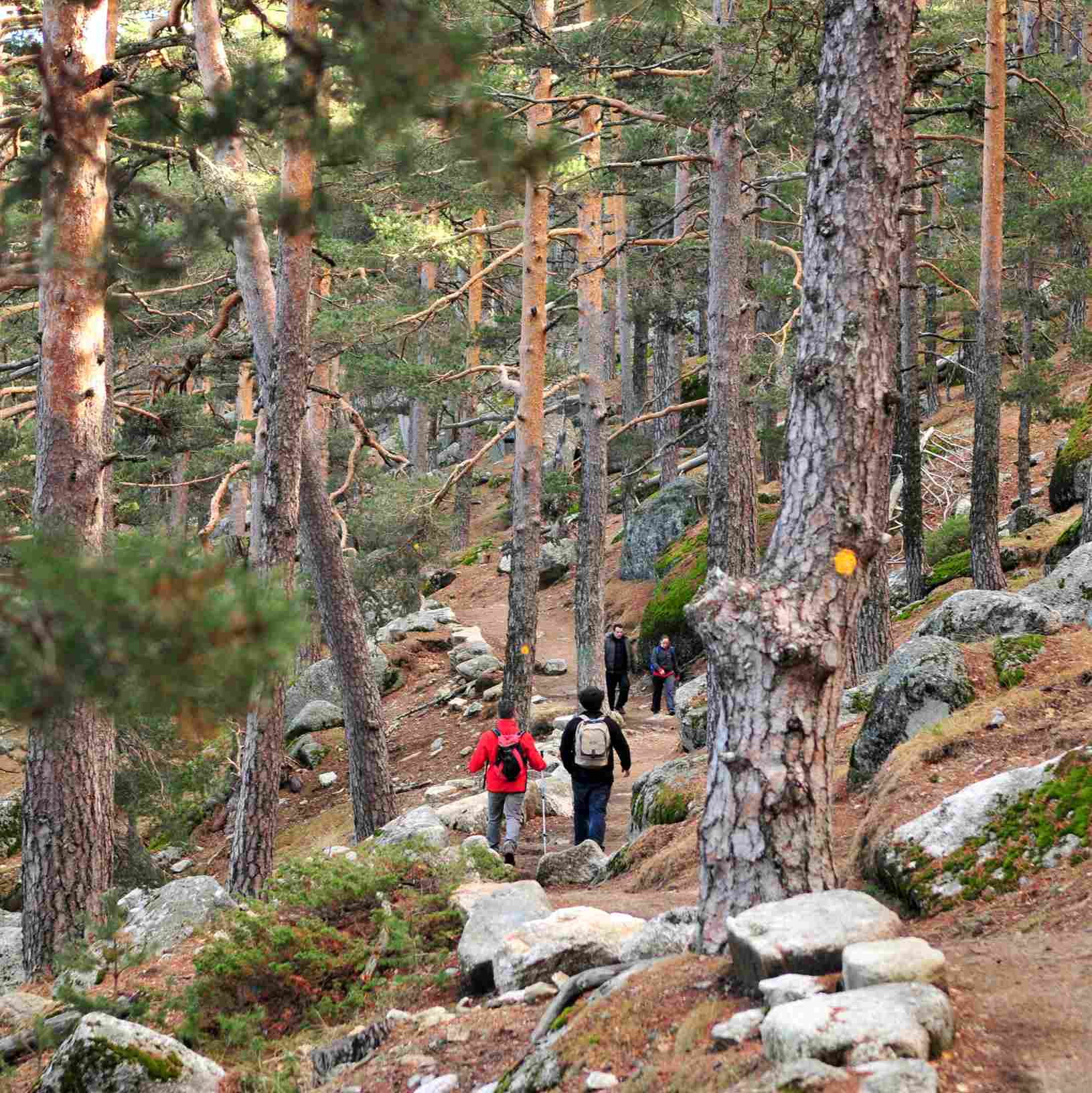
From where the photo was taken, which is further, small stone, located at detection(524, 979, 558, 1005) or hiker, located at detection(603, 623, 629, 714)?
hiker, located at detection(603, 623, 629, 714)

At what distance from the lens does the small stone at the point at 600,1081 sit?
4363 millimetres

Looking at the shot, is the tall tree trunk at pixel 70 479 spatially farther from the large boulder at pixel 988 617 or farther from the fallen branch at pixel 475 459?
the fallen branch at pixel 475 459

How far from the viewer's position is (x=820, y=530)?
555cm

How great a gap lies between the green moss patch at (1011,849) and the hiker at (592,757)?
3670 millimetres

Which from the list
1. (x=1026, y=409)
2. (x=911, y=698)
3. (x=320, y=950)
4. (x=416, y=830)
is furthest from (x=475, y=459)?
(x=1026, y=409)

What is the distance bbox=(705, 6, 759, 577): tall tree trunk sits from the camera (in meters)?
12.9

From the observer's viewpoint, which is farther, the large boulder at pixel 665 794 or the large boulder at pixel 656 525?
the large boulder at pixel 656 525

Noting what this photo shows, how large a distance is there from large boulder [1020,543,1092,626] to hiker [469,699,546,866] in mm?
4738

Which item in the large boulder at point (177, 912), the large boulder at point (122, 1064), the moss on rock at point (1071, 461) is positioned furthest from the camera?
the moss on rock at point (1071, 461)

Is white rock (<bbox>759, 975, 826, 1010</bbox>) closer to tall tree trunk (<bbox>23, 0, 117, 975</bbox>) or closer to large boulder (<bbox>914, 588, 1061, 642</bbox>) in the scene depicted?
large boulder (<bbox>914, 588, 1061, 642</bbox>)

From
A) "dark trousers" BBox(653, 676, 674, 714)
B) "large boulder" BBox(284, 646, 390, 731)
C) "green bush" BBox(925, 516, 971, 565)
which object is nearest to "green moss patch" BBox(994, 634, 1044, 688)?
"dark trousers" BBox(653, 676, 674, 714)

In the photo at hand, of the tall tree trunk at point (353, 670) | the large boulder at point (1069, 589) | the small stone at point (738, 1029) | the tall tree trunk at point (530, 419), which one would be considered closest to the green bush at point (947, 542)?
the tall tree trunk at point (530, 419)

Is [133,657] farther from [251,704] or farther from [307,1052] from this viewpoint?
[307,1052]

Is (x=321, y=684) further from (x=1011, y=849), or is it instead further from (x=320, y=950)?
(x=1011, y=849)
